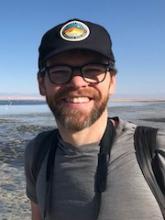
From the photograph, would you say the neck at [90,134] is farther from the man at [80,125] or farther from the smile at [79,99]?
the smile at [79,99]

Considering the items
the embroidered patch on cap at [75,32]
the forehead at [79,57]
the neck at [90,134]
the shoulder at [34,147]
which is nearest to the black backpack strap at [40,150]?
the shoulder at [34,147]

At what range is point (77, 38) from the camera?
2.91 metres

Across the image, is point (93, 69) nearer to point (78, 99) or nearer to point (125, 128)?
Answer: point (78, 99)

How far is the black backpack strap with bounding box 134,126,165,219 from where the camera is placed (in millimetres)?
2627

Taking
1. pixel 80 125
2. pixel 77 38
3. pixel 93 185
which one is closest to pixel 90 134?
pixel 80 125

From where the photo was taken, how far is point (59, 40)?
294 centimetres

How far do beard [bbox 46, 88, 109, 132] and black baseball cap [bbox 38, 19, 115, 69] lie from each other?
0.27 metres

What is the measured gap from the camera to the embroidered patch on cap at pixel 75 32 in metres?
2.91

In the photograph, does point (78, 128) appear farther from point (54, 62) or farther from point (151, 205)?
point (151, 205)

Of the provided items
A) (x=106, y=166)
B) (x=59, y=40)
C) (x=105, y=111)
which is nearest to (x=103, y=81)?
→ (x=105, y=111)

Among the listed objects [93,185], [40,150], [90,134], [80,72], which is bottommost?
[93,185]

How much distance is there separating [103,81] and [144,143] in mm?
551

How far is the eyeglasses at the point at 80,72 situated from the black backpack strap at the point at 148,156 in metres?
0.50

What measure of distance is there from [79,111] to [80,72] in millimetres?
269
